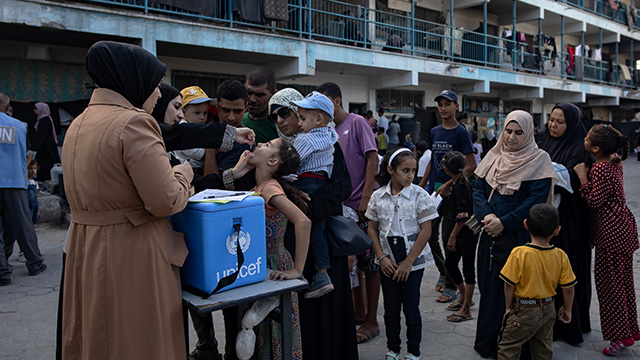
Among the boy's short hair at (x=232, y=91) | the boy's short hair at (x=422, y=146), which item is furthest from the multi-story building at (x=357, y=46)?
the boy's short hair at (x=232, y=91)

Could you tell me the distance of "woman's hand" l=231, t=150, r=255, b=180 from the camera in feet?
8.35

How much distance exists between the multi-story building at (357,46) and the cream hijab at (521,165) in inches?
287

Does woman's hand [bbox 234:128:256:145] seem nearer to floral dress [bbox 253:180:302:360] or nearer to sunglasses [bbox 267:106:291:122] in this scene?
floral dress [bbox 253:180:302:360]

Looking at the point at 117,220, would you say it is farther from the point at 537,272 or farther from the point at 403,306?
the point at 537,272

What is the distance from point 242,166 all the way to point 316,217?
1.72 feet

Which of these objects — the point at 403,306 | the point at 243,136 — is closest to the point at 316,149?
the point at 243,136

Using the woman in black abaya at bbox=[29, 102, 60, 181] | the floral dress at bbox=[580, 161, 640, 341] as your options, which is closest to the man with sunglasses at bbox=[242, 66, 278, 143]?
the floral dress at bbox=[580, 161, 640, 341]

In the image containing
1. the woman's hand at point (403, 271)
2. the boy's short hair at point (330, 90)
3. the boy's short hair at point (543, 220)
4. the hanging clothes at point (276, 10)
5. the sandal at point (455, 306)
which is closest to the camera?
the boy's short hair at point (543, 220)

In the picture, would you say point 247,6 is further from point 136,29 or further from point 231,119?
point 231,119

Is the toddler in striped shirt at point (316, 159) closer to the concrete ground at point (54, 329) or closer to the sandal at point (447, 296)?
the concrete ground at point (54, 329)

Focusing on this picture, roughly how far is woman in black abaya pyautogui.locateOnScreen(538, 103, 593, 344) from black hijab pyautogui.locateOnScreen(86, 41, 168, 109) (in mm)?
2947

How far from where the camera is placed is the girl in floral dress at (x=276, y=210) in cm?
253

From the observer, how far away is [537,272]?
9.26ft

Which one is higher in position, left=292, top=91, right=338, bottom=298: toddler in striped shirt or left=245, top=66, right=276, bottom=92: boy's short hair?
left=245, top=66, right=276, bottom=92: boy's short hair
